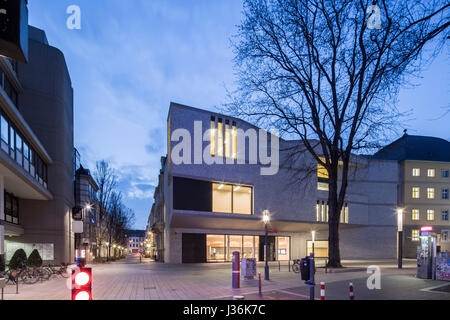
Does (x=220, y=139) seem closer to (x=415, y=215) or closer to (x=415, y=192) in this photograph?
(x=415, y=192)

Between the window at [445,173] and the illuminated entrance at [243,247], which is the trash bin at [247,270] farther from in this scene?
the window at [445,173]

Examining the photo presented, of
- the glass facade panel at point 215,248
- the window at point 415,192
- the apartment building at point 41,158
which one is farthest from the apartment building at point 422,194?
the apartment building at point 41,158

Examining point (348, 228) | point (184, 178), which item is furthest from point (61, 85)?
point (348, 228)

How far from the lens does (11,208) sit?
87.1 ft

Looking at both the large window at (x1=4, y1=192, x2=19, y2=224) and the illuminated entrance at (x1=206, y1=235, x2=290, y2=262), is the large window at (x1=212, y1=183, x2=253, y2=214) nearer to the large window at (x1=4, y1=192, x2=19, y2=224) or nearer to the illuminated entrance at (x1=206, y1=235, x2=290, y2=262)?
the illuminated entrance at (x1=206, y1=235, x2=290, y2=262)

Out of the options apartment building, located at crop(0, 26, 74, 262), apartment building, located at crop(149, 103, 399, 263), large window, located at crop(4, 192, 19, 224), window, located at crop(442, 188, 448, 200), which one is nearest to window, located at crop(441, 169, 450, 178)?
window, located at crop(442, 188, 448, 200)

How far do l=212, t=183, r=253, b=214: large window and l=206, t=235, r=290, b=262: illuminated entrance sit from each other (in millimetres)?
3528

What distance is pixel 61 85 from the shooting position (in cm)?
3173

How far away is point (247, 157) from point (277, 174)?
5.10m

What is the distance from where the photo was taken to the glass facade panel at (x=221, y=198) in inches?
1332

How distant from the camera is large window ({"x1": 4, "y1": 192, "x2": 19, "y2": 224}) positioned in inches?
1004

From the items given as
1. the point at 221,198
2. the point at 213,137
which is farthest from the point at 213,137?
the point at 221,198

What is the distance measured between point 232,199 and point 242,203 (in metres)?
1.55
